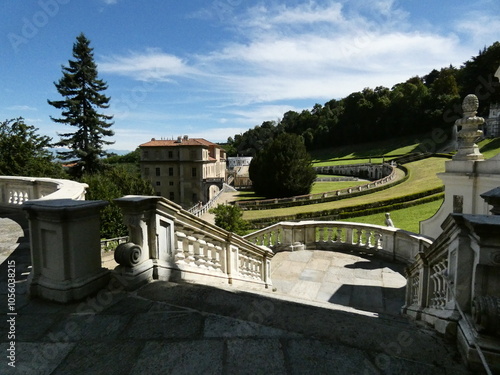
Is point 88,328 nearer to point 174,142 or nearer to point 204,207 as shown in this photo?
point 204,207

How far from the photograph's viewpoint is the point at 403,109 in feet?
254

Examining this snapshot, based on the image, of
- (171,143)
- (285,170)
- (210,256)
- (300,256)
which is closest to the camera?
(210,256)

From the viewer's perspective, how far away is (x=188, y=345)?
8.39ft

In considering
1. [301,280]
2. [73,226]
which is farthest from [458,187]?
[73,226]

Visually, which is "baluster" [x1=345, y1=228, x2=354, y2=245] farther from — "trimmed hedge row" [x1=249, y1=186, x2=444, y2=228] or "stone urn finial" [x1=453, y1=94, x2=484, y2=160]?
"trimmed hedge row" [x1=249, y1=186, x2=444, y2=228]

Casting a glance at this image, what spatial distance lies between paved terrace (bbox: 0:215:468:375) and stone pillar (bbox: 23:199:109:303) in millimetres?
192

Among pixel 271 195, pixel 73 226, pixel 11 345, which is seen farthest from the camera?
pixel 271 195

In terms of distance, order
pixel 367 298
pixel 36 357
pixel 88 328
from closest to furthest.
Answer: pixel 36 357 < pixel 88 328 < pixel 367 298

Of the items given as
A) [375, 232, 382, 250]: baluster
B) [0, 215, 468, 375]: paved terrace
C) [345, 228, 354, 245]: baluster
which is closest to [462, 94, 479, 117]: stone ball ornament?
[375, 232, 382, 250]: baluster

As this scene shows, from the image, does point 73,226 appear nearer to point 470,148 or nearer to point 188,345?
point 188,345

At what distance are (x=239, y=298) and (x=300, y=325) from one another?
0.88 m

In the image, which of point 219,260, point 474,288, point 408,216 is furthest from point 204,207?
point 474,288

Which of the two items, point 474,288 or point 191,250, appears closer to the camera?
point 474,288

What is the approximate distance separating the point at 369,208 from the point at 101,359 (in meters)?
25.3
